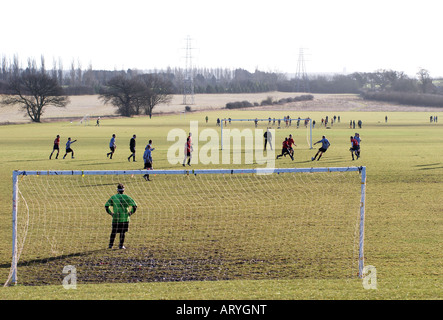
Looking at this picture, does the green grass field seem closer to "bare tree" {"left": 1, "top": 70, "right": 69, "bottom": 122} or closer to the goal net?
the goal net

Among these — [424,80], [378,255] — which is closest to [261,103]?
[424,80]

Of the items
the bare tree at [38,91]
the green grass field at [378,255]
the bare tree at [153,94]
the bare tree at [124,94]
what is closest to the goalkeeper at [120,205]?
the green grass field at [378,255]

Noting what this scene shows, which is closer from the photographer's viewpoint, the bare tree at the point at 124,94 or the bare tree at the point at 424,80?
the bare tree at the point at 124,94

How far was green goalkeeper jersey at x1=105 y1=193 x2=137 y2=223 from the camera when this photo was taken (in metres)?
12.7

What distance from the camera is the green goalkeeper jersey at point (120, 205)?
12.7 m

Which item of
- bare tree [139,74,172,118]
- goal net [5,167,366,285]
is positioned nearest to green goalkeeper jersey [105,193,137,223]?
goal net [5,167,366,285]

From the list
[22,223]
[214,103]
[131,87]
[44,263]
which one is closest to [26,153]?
[22,223]

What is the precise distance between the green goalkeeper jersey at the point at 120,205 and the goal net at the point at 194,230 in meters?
0.75

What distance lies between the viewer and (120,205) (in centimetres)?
1273

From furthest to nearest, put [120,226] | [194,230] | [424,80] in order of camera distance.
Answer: [424,80]
[194,230]
[120,226]

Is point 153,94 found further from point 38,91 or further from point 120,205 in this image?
point 120,205

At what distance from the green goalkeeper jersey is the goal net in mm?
752

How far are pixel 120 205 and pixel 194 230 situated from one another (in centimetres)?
315

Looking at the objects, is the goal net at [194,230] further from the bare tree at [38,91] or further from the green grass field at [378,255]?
the bare tree at [38,91]
